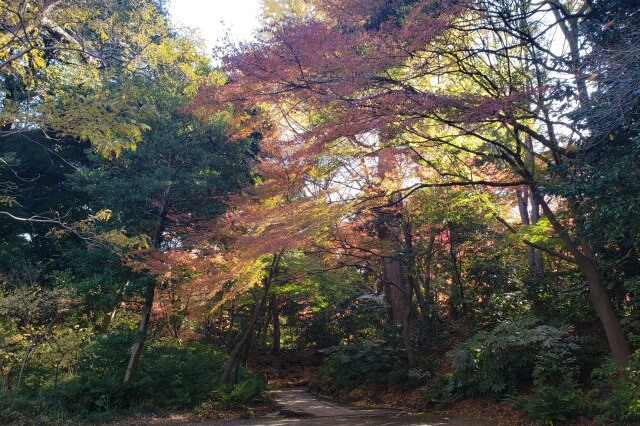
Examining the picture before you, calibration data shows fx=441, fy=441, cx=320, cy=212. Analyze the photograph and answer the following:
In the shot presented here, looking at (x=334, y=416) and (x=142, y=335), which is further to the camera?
(x=142, y=335)

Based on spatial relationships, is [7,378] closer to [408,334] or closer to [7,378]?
[7,378]

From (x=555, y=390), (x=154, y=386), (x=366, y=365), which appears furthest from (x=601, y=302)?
(x=154, y=386)

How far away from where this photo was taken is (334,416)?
9617 millimetres

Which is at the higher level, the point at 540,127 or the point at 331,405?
the point at 540,127

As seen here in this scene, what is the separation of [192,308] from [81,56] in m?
6.68

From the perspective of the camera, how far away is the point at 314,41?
6.93 metres

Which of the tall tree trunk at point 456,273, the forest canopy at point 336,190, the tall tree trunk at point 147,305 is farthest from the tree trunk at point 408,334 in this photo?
the tall tree trunk at point 147,305

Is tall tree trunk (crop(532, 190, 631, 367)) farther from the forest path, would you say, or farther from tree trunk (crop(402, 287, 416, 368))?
tree trunk (crop(402, 287, 416, 368))

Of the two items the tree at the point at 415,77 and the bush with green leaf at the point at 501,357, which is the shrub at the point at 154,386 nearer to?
the bush with green leaf at the point at 501,357

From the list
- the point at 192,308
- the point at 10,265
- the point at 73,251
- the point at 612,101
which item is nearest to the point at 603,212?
the point at 612,101

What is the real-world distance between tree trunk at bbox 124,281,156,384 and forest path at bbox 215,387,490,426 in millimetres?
3601

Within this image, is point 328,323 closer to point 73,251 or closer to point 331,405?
point 331,405

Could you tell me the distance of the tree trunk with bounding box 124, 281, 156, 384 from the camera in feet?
36.5

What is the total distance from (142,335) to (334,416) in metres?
5.22
